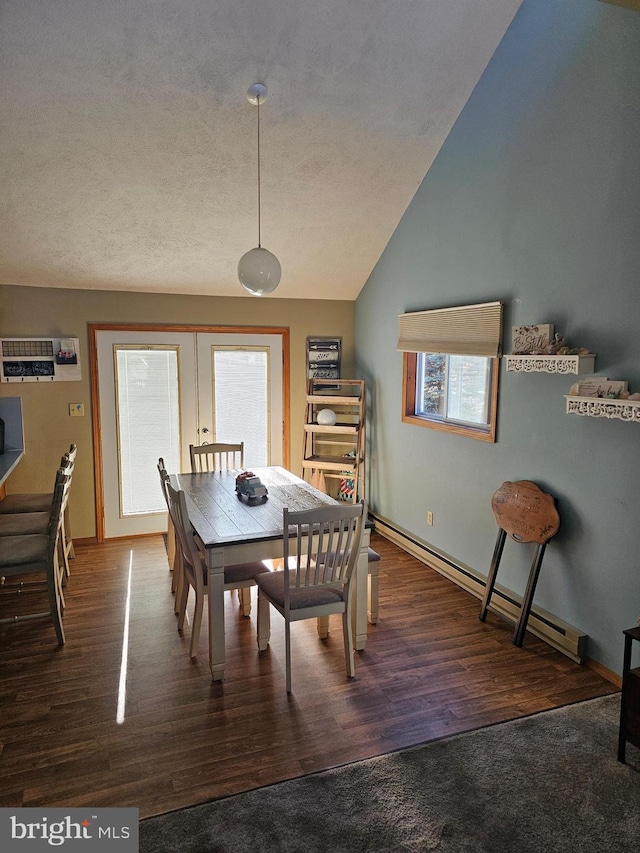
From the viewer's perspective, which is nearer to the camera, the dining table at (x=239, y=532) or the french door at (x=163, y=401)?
the dining table at (x=239, y=532)

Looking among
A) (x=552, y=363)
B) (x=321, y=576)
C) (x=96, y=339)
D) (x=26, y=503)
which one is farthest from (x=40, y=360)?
(x=552, y=363)

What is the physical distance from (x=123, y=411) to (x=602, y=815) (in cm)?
413

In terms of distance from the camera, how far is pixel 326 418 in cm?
517

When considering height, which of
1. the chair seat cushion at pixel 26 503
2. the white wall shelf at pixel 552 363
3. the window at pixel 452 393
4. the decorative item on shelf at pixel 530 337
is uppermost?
the decorative item on shelf at pixel 530 337

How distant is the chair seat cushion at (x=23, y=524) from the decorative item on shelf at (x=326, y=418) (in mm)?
2313

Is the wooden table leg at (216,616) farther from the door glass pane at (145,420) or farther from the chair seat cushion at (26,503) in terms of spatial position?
the door glass pane at (145,420)

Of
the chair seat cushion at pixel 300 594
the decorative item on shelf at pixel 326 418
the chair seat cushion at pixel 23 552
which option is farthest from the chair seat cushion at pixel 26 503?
the decorative item on shelf at pixel 326 418

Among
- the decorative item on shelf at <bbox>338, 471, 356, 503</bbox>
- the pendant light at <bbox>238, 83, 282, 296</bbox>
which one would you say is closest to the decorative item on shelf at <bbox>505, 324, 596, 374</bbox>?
the pendant light at <bbox>238, 83, 282, 296</bbox>

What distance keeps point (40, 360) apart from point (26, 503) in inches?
45.1

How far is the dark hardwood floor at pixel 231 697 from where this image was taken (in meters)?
2.28

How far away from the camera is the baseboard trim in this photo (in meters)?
3.06

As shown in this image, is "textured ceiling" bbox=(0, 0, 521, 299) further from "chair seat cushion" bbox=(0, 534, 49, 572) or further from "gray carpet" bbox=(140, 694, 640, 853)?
"gray carpet" bbox=(140, 694, 640, 853)

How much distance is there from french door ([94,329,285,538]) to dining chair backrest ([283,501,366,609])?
2.40 meters

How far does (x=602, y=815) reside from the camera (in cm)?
207
